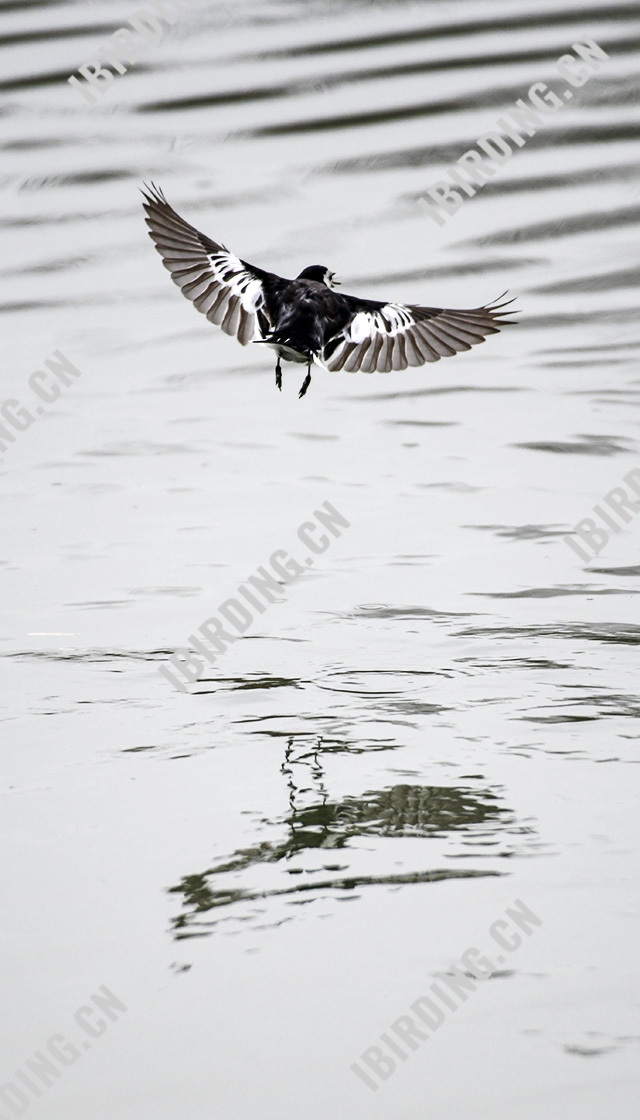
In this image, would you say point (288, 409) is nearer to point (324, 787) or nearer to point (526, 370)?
point (526, 370)

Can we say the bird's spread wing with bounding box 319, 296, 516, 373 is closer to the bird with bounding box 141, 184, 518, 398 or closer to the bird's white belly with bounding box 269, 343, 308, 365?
the bird with bounding box 141, 184, 518, 398

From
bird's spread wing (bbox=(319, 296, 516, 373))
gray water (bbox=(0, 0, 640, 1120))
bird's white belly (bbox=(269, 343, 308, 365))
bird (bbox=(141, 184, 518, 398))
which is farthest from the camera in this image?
bird's spread wing (bbox=(319, 296, 516, 373))

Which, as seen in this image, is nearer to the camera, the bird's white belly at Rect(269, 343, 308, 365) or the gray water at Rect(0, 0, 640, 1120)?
the gray water at Rect(0, 0, 640, 1120)

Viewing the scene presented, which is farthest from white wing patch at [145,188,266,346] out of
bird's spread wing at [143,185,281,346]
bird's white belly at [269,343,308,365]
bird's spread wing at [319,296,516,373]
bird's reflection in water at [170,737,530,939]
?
bird's reflection in water at [170,737,530,939]

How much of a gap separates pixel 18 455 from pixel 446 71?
18.8 feet

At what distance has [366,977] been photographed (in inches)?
126

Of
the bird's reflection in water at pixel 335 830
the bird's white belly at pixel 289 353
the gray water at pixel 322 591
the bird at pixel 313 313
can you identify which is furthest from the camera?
the bird at pixel 313 313

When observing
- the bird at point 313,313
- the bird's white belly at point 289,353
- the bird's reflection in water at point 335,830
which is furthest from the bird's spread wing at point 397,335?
the bird's reflection in water at point 335,830

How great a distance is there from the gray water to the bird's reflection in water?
0.01 metres

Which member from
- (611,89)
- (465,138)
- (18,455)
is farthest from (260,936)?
(611,89)

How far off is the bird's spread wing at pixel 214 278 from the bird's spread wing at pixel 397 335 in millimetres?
307

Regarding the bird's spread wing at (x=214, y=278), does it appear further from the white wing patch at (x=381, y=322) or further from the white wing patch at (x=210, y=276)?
the white wing patch at (x=381, y=322)

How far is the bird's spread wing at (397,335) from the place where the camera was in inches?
219

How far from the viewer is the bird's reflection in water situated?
11.5ft
